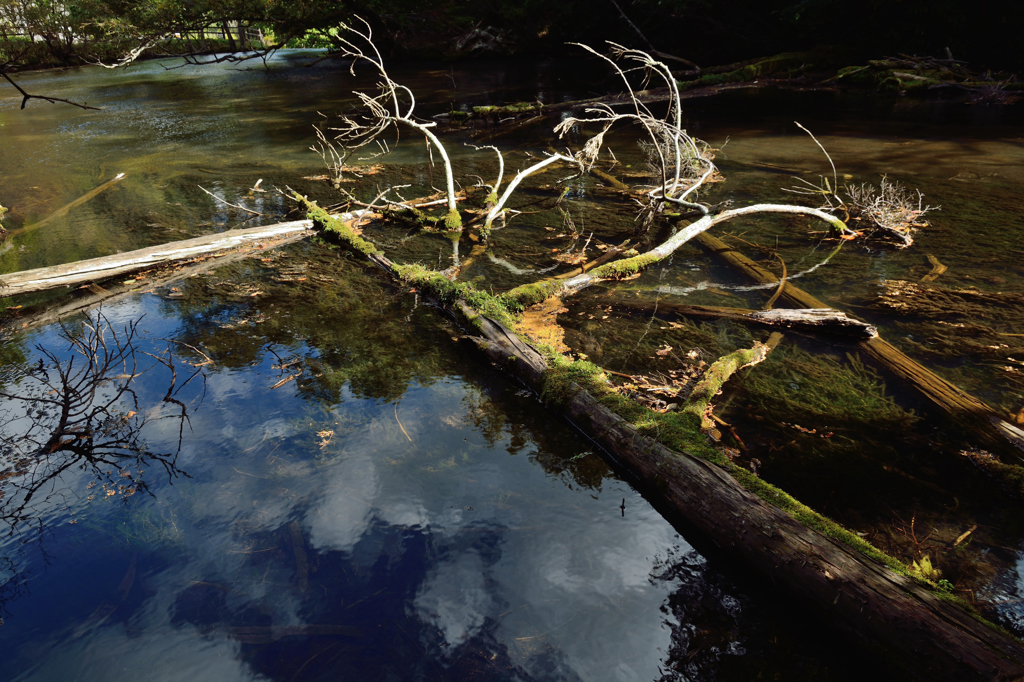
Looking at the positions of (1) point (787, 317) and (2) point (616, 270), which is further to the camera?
(2) point (616, 270)

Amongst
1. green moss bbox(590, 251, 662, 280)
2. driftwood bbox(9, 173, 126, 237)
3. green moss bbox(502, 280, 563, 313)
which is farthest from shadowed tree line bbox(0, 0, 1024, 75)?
green moss bbox(590, 251, 662, 280)

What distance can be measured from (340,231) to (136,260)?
2.68 m

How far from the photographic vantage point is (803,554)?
301 cm

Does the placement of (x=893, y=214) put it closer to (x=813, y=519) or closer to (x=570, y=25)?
(x=813, y=519)

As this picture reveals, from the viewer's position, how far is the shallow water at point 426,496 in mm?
3088

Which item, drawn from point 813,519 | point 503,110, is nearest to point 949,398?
point 813,519

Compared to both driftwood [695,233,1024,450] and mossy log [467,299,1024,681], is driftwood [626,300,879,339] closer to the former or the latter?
driftwood [695,233,1024,450]

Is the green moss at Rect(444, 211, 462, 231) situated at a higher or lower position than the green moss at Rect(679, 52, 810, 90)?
lower

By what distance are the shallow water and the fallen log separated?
221 mm

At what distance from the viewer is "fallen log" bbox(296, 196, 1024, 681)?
250cm

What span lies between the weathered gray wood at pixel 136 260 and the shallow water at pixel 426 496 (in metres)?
0.62

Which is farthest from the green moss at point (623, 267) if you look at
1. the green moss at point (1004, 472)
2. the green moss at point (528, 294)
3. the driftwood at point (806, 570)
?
the green moss at point (1004, 472)

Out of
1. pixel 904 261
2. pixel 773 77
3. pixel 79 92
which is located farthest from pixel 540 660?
pixel 79 92

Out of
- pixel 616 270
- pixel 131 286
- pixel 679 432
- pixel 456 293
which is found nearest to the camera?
pixel 679 432
